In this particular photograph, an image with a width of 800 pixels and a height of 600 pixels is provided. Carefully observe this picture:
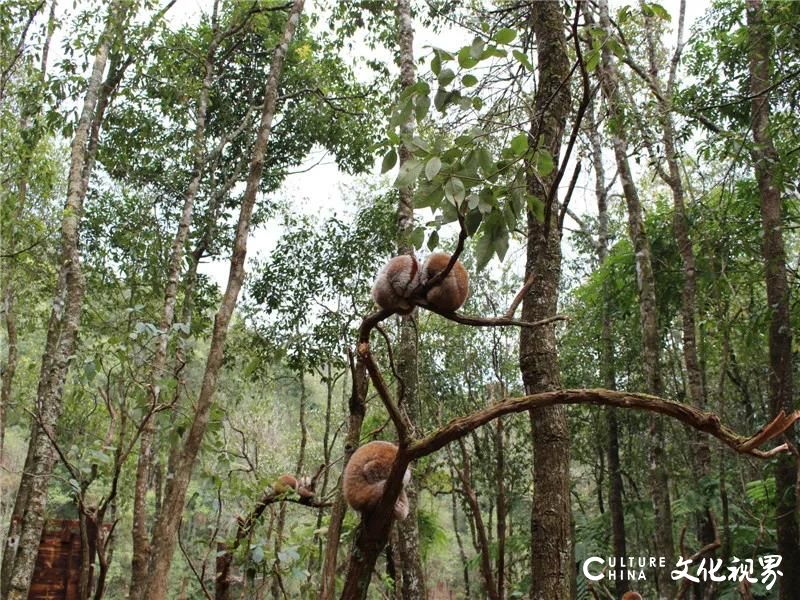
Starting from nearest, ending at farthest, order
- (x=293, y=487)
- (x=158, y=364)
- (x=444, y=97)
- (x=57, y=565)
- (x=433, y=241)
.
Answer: (x=444, y=97) < (x=433, y=241) < (x=293, y=487) < (x=158, y=364) < (x=57, y=565)

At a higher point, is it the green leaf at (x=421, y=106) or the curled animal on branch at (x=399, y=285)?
the green leaf at (x=421, y=106)

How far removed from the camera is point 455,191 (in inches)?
58.4

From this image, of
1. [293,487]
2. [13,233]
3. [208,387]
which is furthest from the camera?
[13,233]

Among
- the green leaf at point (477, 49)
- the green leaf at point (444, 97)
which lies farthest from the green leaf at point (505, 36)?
the green leaf at point (444, 97)

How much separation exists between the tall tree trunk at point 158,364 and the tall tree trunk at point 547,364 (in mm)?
1381

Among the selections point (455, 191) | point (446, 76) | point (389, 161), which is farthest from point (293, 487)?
point (446, 76)

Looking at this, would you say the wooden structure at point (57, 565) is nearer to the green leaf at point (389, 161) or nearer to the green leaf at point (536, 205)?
the green leaf at point (389, 161)

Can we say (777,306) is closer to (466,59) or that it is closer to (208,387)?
(208,387)

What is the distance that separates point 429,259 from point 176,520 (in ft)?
6.65

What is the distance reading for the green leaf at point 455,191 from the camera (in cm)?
147

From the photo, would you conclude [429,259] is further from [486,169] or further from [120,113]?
[120,113]

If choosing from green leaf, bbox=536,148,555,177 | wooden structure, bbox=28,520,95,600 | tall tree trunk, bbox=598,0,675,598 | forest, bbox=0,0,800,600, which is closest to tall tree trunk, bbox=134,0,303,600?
forest, bbox=0,0,800,600

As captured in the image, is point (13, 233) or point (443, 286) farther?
point (13, 233)

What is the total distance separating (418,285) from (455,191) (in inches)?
10.1
